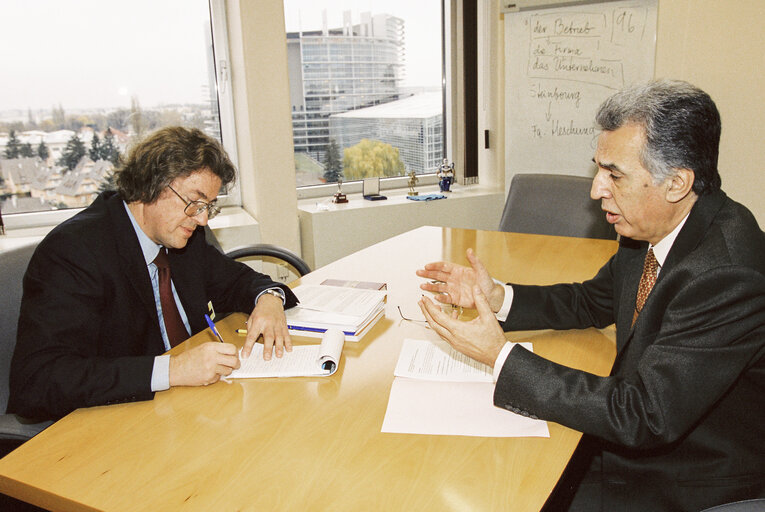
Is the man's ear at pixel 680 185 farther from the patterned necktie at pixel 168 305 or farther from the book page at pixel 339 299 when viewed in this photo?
the patterned necktie at pixel 168 305

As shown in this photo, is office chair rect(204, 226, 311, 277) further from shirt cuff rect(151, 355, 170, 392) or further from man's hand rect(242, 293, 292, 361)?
shirt cuff rect(151, 355, 170, 392)

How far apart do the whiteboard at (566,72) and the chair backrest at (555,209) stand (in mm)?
713

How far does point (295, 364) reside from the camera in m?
1.43

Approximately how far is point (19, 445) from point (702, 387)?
139cm

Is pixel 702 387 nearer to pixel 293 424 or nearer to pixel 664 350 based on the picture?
pixel 664 350

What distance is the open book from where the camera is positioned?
139 centimetres

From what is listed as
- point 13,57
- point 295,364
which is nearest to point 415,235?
point 295,364

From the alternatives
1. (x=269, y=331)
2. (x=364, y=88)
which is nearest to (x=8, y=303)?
(x=269, y=331)

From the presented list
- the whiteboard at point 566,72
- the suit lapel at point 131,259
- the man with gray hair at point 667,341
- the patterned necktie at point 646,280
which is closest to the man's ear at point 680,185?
the man with gray hair at point 667,341

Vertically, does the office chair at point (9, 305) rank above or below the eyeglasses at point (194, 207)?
below

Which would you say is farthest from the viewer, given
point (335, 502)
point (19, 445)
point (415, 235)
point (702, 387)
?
point (415, 235)

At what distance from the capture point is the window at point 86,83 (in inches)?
118

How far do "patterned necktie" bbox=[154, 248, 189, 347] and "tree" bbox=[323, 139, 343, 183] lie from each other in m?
2.44

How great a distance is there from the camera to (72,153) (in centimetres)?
317
